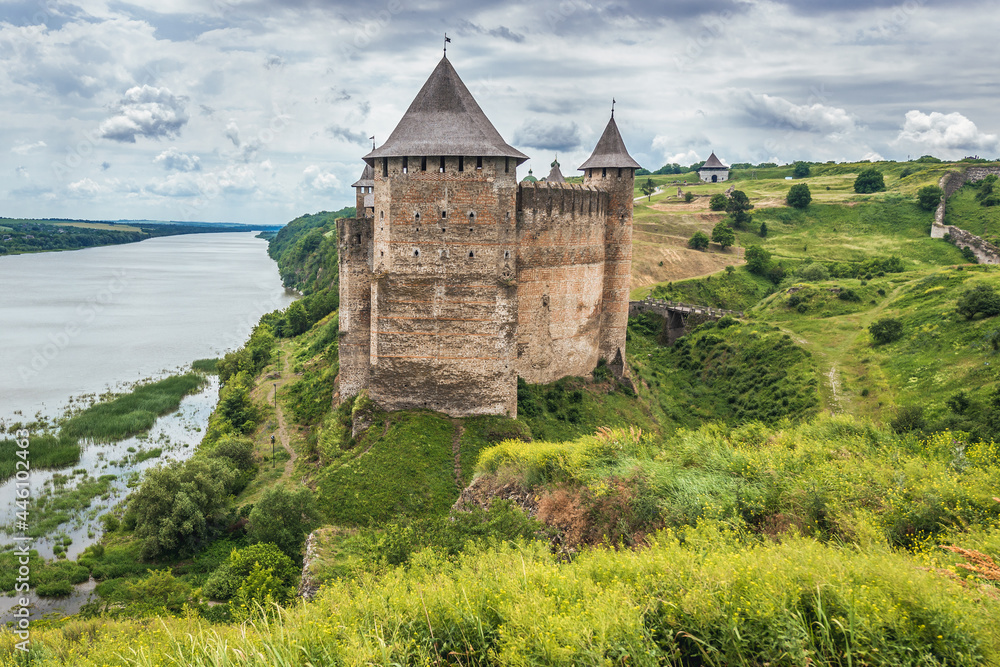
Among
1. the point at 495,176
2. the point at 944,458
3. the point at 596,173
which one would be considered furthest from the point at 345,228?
the point at 944,458

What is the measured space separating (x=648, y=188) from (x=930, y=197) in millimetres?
34220

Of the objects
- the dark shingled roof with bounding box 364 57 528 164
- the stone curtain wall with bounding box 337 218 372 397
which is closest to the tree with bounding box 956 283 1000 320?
the dark shingled roof with bounding box 364 57 528 164

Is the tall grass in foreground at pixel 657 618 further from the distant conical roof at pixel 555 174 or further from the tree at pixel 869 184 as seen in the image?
the tree at pixel 869 184

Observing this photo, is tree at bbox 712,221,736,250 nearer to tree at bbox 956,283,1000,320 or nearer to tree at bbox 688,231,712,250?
tree at bbox 688,231,712,250

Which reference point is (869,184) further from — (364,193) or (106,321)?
(106,321)

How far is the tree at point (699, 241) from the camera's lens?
56.6 meters

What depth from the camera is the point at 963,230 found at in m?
55.4

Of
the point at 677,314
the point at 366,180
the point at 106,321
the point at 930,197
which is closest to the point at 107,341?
the point at 106,321

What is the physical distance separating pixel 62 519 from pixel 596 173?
2542cm

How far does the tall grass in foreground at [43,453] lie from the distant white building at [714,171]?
288 feet

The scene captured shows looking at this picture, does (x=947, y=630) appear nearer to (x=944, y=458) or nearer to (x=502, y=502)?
(x=944, y=458)

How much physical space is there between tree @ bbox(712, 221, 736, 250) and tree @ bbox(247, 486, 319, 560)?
1933 inches

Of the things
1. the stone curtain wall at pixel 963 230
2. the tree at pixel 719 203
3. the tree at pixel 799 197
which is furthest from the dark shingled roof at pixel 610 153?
the tree at pixel 799 197

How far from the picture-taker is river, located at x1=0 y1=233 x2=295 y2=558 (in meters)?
27.4
